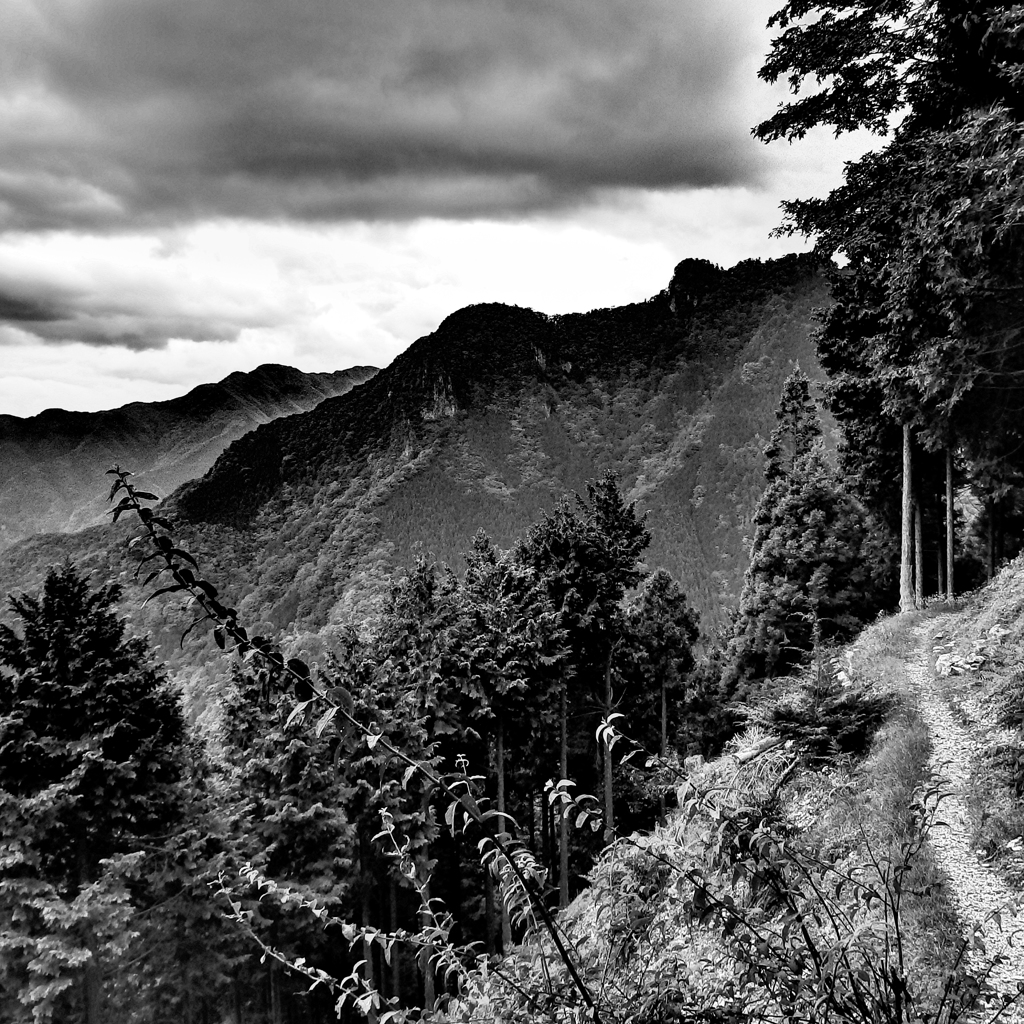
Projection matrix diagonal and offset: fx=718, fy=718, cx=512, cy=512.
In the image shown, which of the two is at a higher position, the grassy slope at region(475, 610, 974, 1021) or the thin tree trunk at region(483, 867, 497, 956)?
the grassy slope at region(475, 610, 974, 1021)

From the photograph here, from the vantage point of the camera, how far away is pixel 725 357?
19875 centimetres

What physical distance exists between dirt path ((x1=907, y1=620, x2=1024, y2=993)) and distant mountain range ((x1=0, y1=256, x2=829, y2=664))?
3012 inches

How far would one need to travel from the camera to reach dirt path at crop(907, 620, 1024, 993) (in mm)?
5625

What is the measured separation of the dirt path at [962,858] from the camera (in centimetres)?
562

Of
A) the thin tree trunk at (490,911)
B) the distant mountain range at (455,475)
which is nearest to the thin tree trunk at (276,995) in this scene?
the thin tree trunk at (490,911)

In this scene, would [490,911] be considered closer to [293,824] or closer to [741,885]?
[293,824]

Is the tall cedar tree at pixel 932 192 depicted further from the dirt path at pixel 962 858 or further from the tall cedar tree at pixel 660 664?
the tall cedar tree at pixel 660 664

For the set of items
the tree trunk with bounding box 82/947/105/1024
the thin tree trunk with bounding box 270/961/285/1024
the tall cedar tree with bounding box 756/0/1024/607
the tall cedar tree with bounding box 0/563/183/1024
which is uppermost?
the tall cedar tree with bounding box 756/0/1024/607

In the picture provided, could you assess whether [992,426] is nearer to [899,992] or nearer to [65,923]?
[899,992]

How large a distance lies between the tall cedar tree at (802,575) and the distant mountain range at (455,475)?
5955 centimetres

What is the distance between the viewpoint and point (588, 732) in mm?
26969

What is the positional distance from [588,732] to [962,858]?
20.5 m

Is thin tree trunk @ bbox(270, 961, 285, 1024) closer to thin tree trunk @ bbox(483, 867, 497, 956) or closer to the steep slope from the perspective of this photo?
thin tree trunk @ bbox(483, 867, 497, 956)

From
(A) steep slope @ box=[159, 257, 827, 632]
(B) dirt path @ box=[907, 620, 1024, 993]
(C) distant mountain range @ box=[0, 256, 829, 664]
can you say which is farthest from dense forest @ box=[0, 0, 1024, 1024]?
(C) distant mountain range @ box=[0, 256, 829, 664]
